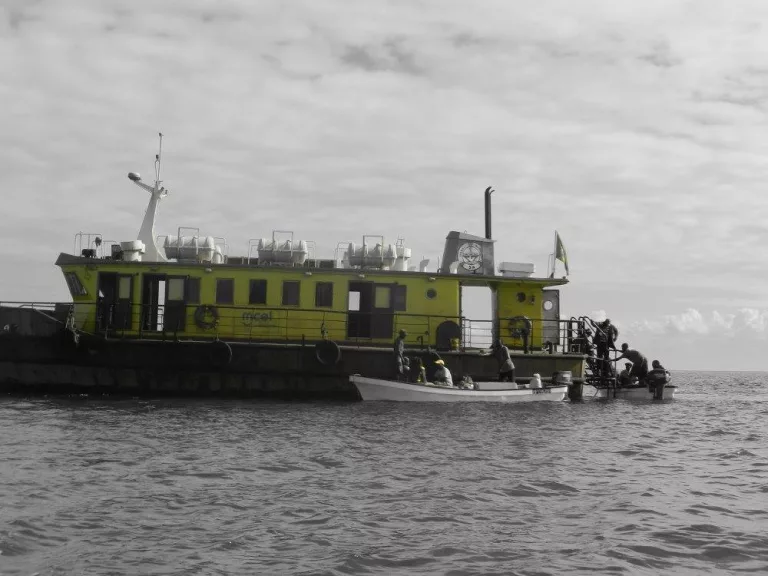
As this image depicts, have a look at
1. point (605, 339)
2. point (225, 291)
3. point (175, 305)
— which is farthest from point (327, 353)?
point (605, 339)

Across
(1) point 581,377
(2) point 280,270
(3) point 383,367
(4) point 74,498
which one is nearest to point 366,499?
(4) point 74,498

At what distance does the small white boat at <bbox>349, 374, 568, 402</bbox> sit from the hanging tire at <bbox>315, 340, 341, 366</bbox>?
0.88 metres

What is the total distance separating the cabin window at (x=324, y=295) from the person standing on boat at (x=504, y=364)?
4.61 metres

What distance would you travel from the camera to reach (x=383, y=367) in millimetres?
21953

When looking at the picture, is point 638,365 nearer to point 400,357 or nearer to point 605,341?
point 605,341

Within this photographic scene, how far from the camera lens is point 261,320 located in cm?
2269

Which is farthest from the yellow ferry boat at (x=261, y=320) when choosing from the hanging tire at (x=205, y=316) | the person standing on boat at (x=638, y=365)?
the person standing on boat at (x=638, y=365)

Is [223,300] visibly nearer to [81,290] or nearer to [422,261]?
[81,290]

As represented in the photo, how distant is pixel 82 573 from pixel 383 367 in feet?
48.9

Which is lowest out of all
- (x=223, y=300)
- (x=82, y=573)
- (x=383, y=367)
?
(x=82, y=573)

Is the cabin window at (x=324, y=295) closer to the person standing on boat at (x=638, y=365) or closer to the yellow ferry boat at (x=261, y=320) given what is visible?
the yellow ferry boat at (x=261, y=320)

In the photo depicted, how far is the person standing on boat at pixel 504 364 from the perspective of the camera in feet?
71.7

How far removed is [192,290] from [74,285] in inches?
124

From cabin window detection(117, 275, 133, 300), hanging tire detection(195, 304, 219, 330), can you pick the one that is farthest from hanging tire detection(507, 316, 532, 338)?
cabin window detection(117, 275, 133, 300)
